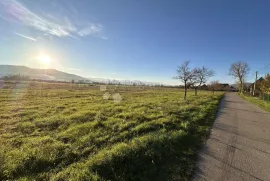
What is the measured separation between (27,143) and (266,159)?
7.59 m

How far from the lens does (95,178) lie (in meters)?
3.49

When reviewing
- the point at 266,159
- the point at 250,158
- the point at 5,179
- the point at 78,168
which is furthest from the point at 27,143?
the point at 266,159

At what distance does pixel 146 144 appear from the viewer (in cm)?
522

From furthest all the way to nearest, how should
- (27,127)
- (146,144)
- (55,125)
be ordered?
(55,125) < (27,127) < (146,144)

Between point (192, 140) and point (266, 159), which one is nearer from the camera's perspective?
point (266, 159)

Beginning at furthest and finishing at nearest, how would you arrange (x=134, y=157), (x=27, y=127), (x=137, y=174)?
(x=27, y=127) < (x=134, y=157) < (x=137, y=174)

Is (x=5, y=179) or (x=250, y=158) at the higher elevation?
(x=250, y=158)

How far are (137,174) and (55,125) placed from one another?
5.99 metres

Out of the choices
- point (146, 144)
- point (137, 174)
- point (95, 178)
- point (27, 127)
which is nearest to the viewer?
point (95, 178)

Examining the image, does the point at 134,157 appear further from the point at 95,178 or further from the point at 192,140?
the point at 192,140

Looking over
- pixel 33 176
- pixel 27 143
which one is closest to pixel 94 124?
pixel 27 143

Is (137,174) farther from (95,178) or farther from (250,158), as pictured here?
(250,158)

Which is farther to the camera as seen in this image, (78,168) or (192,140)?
(192,140)

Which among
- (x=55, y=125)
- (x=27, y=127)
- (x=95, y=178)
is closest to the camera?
(x=95, y=178)
